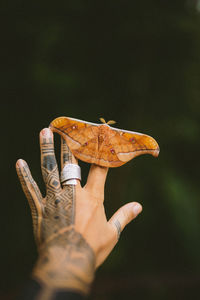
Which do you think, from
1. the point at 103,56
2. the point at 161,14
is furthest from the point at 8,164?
the point at 161,14

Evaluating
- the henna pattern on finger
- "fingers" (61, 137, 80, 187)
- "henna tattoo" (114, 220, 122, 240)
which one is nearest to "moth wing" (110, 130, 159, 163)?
"fingers" (61, 137, 80, 187)

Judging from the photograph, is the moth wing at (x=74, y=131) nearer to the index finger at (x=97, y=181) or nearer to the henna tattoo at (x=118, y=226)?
the index finger at (x=97, y=181)

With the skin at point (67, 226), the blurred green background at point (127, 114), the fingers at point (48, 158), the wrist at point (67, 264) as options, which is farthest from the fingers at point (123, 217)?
the blurred green background at point (127, 114)

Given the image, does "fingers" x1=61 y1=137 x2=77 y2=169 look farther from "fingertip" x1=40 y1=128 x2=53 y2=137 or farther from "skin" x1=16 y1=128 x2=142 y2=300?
"fingertip" x1=40 y1=128 x2=53 y2=137

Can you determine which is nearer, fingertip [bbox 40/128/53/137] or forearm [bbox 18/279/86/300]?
forearm [bbox 18/279/86/300]

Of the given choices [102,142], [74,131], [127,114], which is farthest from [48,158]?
[127,114]

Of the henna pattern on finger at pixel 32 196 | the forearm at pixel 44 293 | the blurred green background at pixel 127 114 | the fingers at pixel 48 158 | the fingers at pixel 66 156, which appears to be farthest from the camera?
the blurred green background at pixel 127 114

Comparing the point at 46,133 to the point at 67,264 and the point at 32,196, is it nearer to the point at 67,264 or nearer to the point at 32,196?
the point at 32,196
